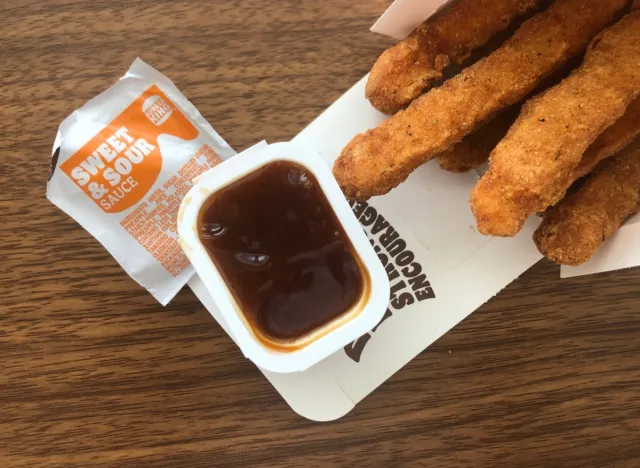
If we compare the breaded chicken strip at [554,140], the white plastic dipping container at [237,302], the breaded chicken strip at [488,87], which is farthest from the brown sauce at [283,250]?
the breaded chicken strip at [554,140]

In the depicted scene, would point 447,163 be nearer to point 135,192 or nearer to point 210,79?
point 210,79

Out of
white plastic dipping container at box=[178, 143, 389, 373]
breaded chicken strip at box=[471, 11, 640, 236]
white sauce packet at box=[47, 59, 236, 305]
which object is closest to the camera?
breaded chicken strip at box=[471, 11, 640, 236]

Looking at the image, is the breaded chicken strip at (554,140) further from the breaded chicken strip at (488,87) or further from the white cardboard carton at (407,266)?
the white cardboard carton at (407,266)

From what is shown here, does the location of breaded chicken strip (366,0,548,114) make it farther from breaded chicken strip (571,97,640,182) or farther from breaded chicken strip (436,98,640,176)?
breaded chicken strip (571,97,640,182)

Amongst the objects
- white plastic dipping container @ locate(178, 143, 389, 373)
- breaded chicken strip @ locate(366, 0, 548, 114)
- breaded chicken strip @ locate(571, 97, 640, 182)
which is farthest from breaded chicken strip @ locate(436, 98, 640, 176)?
white plastic dipping container @ locate(178, 143, 389, 373)

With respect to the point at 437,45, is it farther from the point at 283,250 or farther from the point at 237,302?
the point at 237,302

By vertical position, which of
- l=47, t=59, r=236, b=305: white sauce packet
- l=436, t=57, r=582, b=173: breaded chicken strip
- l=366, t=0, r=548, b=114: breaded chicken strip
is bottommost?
l=436, t=57, r=582, b=173: breaded chicken strip

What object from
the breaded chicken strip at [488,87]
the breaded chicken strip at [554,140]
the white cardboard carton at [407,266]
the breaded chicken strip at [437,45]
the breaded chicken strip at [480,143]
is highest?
the breaded chicken strip at [437,45]
